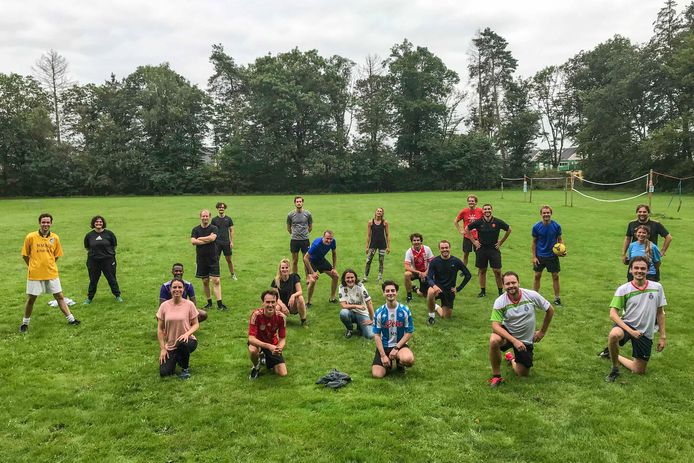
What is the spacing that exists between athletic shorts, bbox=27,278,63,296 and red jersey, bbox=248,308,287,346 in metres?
4.32

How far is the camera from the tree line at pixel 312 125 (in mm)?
47406

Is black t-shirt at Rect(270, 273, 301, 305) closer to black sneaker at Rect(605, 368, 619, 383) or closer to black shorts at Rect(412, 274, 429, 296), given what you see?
black shorts at Rect(412, 274, 429, 296)

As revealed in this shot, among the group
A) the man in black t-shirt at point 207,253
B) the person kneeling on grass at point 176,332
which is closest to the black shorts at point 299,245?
the man in black t-shirt at point 207,253

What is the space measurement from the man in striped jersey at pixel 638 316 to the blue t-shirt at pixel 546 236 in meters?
3.43

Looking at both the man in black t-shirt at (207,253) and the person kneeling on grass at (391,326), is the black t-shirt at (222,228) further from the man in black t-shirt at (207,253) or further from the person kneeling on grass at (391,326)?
the person kneeling on grass at (391,326)

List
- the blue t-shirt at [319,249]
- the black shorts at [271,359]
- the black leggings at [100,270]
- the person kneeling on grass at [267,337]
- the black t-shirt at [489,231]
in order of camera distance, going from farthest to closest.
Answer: the black t-shirt at [489,231]
the blue t-shirt at [319,249]
the black leggings at [100,270]
the black shorts at [271,359]
the person kneeling on grass at [267,337]

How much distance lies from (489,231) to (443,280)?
77.1 inches

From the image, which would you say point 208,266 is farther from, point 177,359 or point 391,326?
point 391,326

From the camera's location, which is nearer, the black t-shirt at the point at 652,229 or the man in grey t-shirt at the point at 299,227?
the black t-shirt at the point at 652,229

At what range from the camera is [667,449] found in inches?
180

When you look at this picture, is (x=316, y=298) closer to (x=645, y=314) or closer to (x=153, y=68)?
(x=645, y=314)

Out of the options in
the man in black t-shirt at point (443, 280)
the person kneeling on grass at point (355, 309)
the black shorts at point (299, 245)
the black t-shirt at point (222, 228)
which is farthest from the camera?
the black t-shirt at point (222, 228)

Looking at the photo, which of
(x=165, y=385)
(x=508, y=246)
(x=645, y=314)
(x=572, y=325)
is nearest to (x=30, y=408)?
(x=165, y=385)

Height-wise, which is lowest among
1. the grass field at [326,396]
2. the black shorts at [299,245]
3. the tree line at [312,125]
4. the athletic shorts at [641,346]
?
the grass field at [326,396]
